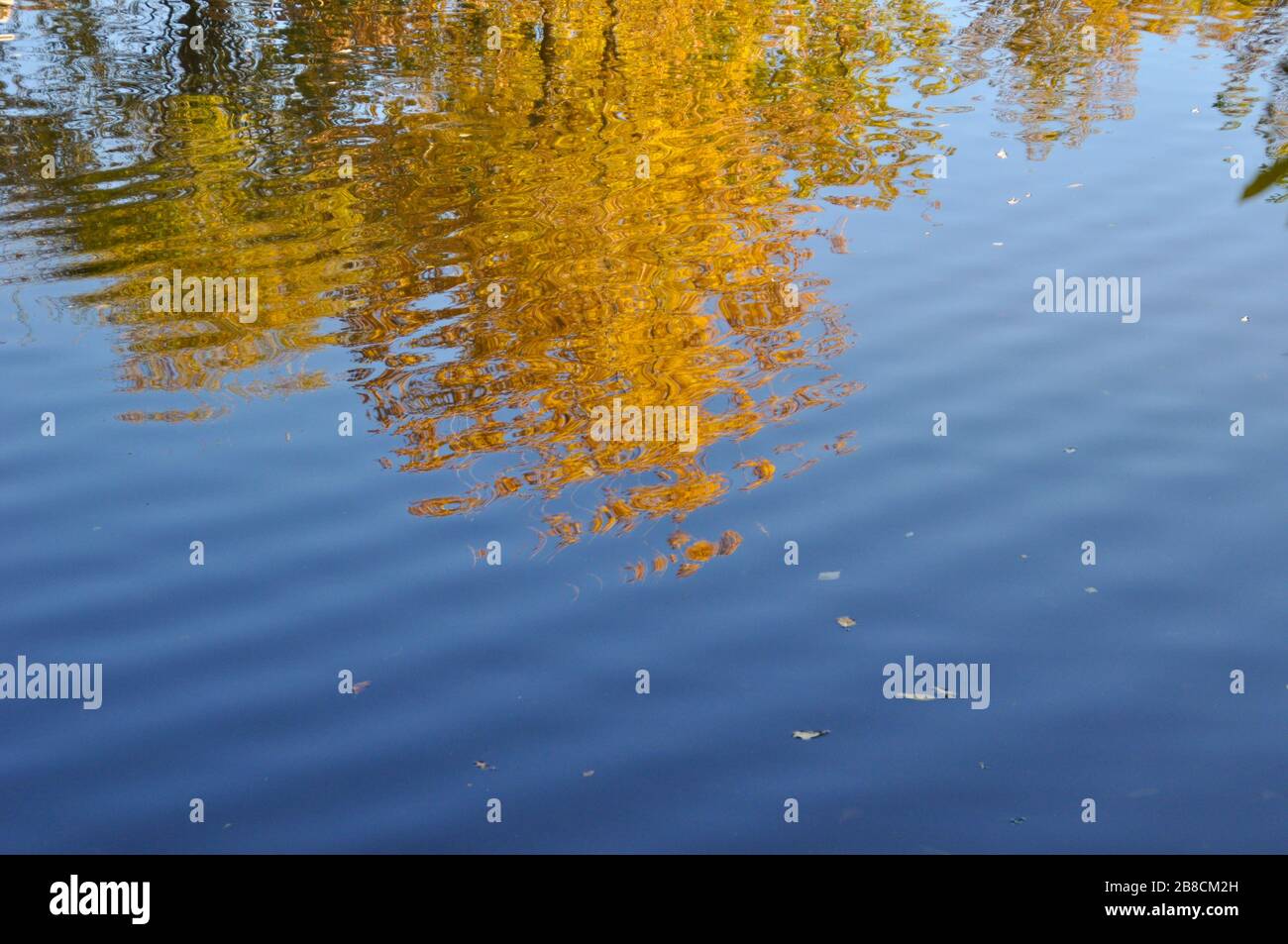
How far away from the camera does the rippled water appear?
220 inches

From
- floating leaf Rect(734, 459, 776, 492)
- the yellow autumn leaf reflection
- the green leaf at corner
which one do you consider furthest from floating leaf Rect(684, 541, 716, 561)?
the green leaf at corner

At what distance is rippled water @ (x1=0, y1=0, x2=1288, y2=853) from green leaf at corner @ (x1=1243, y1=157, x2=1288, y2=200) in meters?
0.03

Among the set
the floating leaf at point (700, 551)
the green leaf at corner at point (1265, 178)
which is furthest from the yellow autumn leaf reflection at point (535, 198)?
the green leaf at corner at point (1265, 178)

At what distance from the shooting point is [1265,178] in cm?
185

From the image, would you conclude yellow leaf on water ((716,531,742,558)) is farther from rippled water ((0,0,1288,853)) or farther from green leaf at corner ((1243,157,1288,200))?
green leaf at corner ((1243,157,1288,200))

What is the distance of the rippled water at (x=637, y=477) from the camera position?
5.59 meters

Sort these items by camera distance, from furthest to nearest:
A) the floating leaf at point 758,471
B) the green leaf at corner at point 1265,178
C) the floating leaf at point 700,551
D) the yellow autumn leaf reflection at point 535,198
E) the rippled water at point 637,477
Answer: the yellow autumn leaf reflection at point 535,198 < the floating leaf at point 758,471 < the floating leaf at point 700,551 < the rippled water at point 637,477 < the green leaf at corner at point 1265,178

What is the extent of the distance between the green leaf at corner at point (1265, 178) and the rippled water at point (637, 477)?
1.1 inches

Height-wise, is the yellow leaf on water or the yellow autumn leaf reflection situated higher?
the yellow autumn leaf reflection

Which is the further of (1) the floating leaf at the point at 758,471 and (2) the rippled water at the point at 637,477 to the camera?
(1) the floating leaf at the point at 758,471

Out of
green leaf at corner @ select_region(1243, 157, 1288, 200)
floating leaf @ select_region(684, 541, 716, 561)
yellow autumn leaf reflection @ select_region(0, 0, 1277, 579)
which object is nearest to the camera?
green leaf at corner @ select_region(1243, 157, 1288, 200)

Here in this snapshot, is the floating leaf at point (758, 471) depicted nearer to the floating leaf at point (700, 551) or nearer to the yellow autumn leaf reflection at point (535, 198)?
the yellow autumn leaf reflection at point (535, 198)
